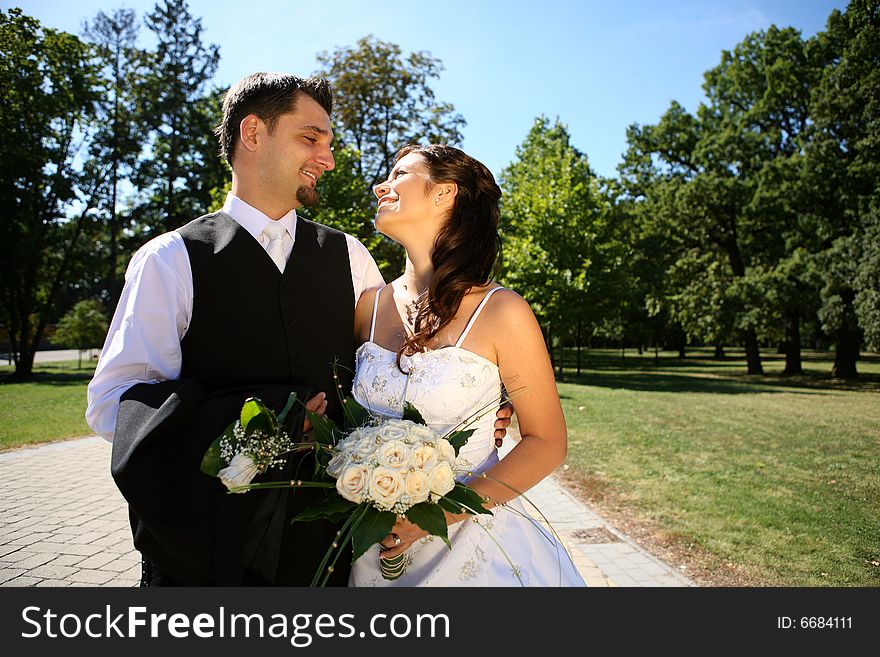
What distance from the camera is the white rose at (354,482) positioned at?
180 centimetres

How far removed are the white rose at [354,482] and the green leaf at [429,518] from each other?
205 mm

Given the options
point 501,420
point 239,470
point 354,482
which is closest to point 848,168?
point 501,420

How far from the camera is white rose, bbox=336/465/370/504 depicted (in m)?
1.80

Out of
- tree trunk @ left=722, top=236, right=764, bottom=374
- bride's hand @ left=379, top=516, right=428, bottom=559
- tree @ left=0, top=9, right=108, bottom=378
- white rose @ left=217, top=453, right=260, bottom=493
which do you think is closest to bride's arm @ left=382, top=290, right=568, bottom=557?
bride's hand @ left=379, top=516, right=428, bottom=559

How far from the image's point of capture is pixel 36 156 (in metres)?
20.5

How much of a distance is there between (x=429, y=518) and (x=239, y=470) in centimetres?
63

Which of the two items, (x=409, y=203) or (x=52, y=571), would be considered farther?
(x=52, y=571)

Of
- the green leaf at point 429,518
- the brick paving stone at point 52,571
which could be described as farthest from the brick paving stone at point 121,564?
the green leaf at point 429,518

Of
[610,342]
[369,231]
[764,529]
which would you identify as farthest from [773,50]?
[610,342]

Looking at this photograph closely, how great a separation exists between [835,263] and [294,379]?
24842 mm

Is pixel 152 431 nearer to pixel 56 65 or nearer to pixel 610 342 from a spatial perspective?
pixel 56 65

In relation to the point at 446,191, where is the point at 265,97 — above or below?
above

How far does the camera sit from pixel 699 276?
30.0 metres

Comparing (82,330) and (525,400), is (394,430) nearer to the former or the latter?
(525,400)
